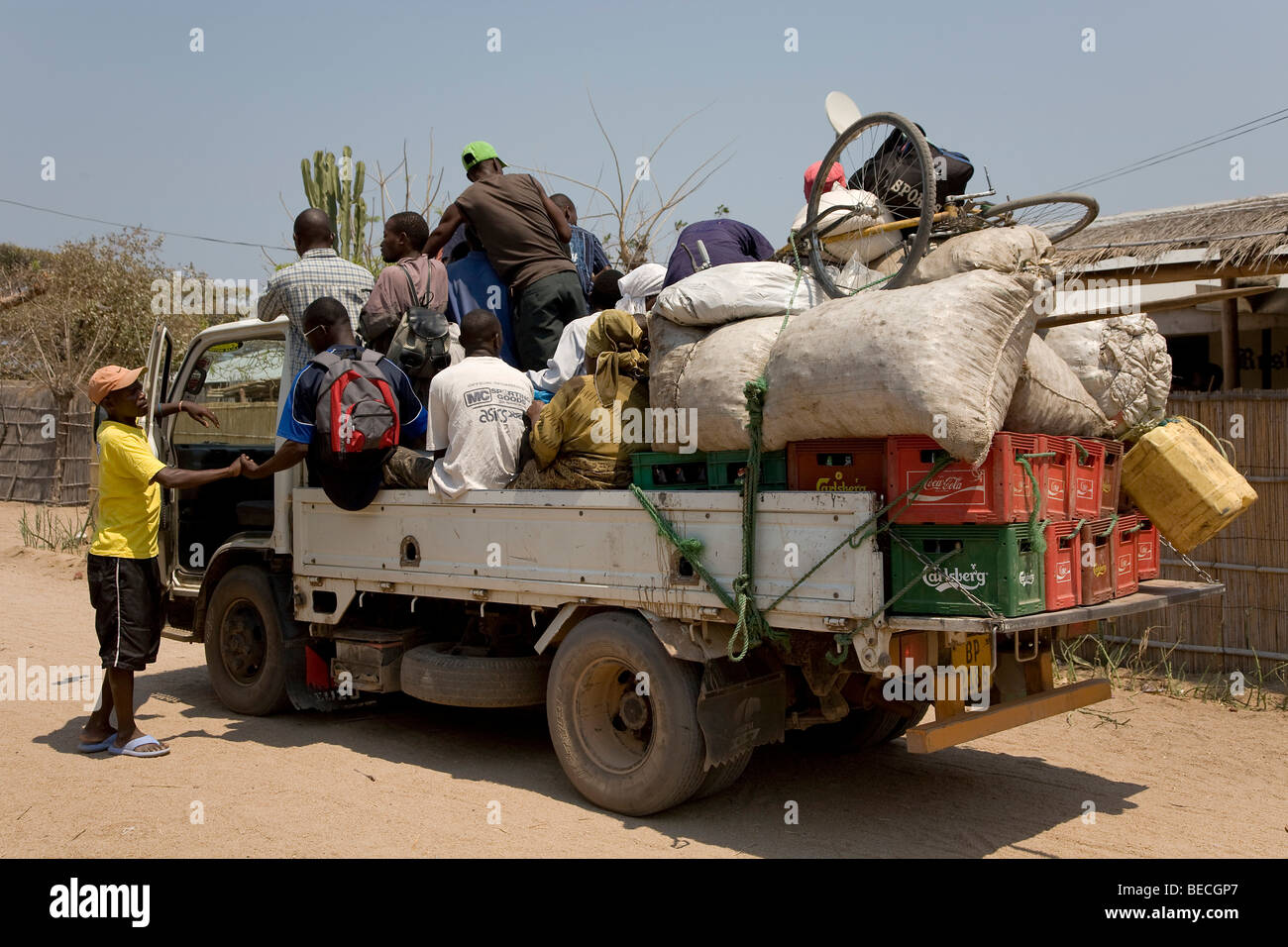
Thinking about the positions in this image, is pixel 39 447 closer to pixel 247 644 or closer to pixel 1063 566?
pixel 247 644

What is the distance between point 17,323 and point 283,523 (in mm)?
18493

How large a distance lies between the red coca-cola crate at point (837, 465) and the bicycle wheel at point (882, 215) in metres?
0.70

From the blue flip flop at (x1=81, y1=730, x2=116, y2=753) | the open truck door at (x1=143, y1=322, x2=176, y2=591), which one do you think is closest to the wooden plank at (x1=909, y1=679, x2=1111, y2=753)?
the blue flip flop at (x1=81, y1=730, x2=116, y2=753)

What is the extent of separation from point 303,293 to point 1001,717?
14.7 feet

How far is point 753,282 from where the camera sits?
14.3 ft

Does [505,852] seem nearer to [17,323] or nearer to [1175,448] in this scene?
[1175,448]

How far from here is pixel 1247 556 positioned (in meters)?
7.04

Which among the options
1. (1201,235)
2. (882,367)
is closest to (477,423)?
(882,367)

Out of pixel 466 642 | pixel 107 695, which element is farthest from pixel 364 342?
pixel 107 695

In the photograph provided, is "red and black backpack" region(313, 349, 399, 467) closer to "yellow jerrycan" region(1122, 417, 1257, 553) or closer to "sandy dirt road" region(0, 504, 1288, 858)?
"sandy dirt road" region(0, 504, 1288, 858)

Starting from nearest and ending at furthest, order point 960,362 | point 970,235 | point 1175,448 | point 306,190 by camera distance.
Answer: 1. point 960,362
2. point 970,235
3. point 1175,448
4. point 306,190

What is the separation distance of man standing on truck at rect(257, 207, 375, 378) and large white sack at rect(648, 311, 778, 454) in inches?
94.9

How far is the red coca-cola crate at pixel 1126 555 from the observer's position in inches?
177

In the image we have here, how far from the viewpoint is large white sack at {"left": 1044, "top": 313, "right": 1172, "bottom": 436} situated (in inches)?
184
